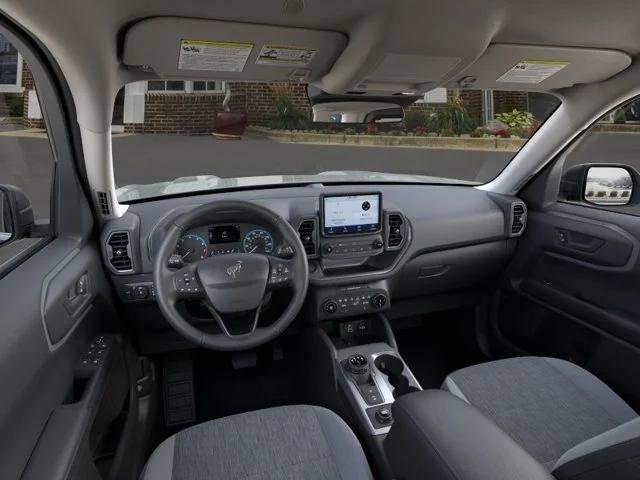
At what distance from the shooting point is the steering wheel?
1865 millimetres

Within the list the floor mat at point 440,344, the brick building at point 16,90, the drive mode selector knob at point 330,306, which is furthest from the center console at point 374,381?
the brick building at point 16,90

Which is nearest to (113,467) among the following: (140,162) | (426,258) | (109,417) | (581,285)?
(109,417)

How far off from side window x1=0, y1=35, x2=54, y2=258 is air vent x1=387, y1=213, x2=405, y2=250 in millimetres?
1636

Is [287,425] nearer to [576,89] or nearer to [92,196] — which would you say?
[92,196]

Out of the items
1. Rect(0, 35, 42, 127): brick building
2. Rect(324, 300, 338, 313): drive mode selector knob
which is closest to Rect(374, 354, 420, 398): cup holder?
Rect(324, 300, 338, 313): drive mode selector knob

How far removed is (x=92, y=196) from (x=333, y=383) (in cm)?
145

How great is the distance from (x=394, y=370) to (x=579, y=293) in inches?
44.1

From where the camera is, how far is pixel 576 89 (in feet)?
8.14

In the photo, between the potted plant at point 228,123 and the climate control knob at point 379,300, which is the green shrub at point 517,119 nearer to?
the climate control knob at point 379,300

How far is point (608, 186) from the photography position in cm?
265

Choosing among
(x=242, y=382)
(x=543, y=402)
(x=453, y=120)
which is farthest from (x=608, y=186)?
(x=242, y=382)

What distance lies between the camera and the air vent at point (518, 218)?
2.97m

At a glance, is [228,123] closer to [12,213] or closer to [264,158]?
[264,158]

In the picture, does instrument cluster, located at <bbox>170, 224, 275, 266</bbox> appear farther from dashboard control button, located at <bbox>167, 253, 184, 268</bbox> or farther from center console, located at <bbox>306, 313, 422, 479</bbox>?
center console, located at <bbox>306, 313, 422, 479</bbox>
